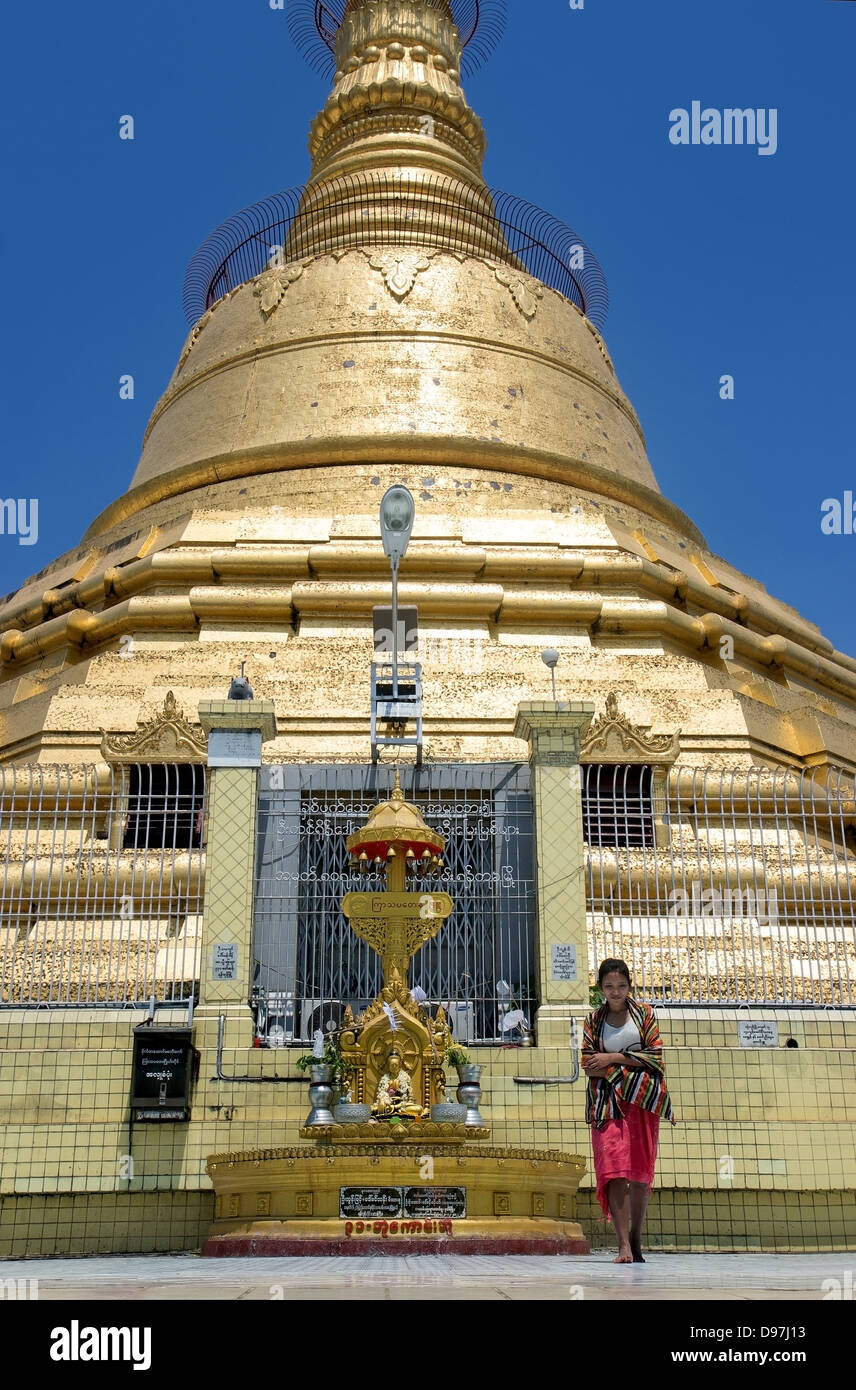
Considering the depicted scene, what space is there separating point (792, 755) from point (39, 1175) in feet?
28.9

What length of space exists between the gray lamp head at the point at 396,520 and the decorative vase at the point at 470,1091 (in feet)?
17.5

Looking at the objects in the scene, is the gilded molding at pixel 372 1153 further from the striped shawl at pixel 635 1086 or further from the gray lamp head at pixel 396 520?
the gray lamp head at pixel 396 520

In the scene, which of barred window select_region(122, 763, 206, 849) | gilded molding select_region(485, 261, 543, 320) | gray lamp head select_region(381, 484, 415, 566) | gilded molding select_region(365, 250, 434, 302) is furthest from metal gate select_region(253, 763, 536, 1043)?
gilded molding select_region(485, 261, 543, 320)

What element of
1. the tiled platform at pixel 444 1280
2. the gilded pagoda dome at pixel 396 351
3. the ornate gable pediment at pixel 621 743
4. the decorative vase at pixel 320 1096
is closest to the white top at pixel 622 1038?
the tiled platform at pixel 444 1280

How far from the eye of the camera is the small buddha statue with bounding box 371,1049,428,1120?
25.8 feet

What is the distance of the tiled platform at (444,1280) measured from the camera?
11.1 ft

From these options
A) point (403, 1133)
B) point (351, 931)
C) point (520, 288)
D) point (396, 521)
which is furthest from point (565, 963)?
point (520, 288)

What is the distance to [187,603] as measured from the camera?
1570 centimetres

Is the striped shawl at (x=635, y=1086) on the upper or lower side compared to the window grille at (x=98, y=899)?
lower

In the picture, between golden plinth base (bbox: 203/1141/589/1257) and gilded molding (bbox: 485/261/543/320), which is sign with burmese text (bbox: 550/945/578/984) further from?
gilded molding (bbox: 485/261/543/320)

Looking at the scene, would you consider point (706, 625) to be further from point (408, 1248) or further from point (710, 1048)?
point (408, 1248)

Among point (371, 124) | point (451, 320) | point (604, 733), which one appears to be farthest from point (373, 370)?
point (604, 733)

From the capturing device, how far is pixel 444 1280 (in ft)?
14.0

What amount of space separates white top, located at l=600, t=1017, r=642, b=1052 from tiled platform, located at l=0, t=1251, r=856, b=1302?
0.81m
